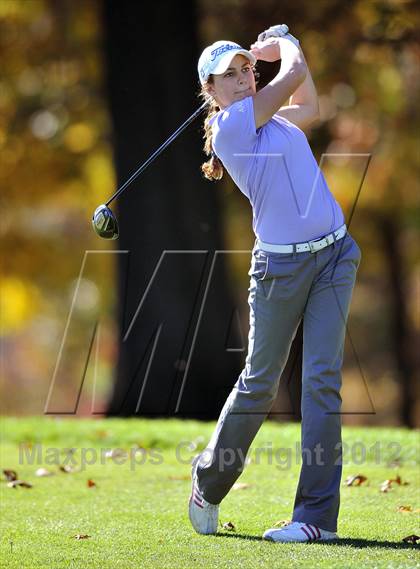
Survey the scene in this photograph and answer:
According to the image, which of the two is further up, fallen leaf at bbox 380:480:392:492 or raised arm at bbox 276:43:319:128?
raised arm at bbox 276:43:319:128

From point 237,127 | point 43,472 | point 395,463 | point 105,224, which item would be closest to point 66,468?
point 43,472

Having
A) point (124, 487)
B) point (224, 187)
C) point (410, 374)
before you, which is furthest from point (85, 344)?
point (124, 487)

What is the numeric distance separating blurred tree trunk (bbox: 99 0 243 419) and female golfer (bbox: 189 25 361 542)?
5.97m

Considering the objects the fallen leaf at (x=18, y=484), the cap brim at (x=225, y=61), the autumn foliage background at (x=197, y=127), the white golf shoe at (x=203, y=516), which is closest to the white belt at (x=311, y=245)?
the cap brim at (x=225, y=61)

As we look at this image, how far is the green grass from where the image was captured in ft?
13.3

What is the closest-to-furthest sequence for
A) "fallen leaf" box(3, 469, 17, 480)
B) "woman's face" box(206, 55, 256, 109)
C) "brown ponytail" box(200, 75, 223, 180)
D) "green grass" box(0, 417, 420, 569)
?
"green grass" box(0, 417, 420, 569) < "woman's face" box(206, 55, 256, 109) < "brown ponytail" box(200, 75, 223, 180) < "fallen leaf" box(3, 469, 17, 480)

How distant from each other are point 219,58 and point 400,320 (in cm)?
1587

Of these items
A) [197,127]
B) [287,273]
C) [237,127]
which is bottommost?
[287,273]

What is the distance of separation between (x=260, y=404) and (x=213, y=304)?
21.5 feet

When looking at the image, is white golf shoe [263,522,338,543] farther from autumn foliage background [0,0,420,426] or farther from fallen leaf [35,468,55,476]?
autumn foliage background [0,0,420,426]

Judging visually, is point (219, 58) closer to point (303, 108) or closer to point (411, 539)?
point (303, 108)

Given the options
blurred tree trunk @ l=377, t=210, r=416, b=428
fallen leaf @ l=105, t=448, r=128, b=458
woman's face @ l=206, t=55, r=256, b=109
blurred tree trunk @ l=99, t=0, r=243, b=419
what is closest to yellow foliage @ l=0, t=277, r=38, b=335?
blurred tree trunk @ l=377, t=210, r=416, b=428

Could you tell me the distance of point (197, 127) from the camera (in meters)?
10.8

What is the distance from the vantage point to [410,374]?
64.4 feet
